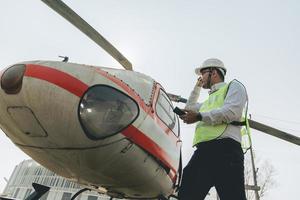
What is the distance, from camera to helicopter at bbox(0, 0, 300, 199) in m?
2.51

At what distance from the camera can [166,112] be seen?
155 inches

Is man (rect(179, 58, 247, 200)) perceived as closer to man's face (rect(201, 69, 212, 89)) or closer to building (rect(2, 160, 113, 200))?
man's face (rect(201, 69, 212, 89))

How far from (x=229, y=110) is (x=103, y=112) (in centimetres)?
134

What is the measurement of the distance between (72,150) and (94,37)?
9.64ft

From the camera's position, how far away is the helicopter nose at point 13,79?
2557 mm

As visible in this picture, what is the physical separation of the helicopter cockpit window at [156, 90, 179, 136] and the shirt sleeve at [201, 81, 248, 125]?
0.79 m

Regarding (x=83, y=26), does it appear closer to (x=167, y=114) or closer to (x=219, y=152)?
(x=167, y=114)

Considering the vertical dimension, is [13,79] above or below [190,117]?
below

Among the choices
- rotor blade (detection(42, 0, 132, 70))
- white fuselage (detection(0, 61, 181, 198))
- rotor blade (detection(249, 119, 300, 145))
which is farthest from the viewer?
rotor blade (detection(249, 119, 300, 145))

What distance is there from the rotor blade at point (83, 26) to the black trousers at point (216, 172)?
9.69 ft

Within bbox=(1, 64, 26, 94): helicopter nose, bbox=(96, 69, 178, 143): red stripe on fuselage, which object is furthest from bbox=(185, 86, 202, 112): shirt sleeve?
bbox=(1, 64, 26, 94): helicopter nose

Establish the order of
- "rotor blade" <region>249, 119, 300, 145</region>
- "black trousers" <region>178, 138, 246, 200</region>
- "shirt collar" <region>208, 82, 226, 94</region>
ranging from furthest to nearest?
"rotor blade" <region>249, 119, 300, 145</region>, "shirt collar" <region>208, 82, 226, 94</region>, "black trousers" <region>178, 138, 246, 200</region>

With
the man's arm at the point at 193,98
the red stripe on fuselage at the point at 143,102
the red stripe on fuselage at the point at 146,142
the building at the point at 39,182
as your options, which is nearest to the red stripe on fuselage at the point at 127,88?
the red stripe on fuselage at the point at 143,102

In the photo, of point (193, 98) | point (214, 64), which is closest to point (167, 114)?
point (193, 98)
